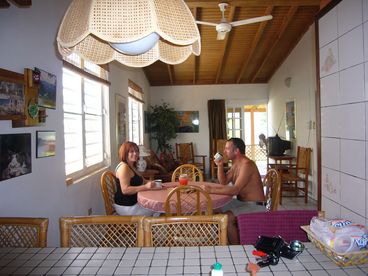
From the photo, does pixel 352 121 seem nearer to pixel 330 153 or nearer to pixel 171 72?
pixel 330 153

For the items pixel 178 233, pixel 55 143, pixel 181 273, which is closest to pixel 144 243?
pixel 178 233

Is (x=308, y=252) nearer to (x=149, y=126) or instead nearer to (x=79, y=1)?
(x=79, y=1)

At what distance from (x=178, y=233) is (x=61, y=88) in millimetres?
1888

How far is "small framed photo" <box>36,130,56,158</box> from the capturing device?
7.13 feet

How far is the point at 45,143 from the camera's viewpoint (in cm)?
228

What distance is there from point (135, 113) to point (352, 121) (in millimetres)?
4895

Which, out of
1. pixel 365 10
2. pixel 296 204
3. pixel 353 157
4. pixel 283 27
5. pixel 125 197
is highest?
pixel 283 27

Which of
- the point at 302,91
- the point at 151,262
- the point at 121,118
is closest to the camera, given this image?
the point at 151,262

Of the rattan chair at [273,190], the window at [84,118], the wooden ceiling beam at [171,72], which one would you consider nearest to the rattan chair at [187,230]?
the rattan chair at [273,190]

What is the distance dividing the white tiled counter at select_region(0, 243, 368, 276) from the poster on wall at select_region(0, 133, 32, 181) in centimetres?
73

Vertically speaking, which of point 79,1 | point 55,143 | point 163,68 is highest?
point 163,68

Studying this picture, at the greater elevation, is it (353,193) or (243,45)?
(243,45)

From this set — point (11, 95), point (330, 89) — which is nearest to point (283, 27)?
point (330, 89)

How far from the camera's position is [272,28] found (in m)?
5.16
